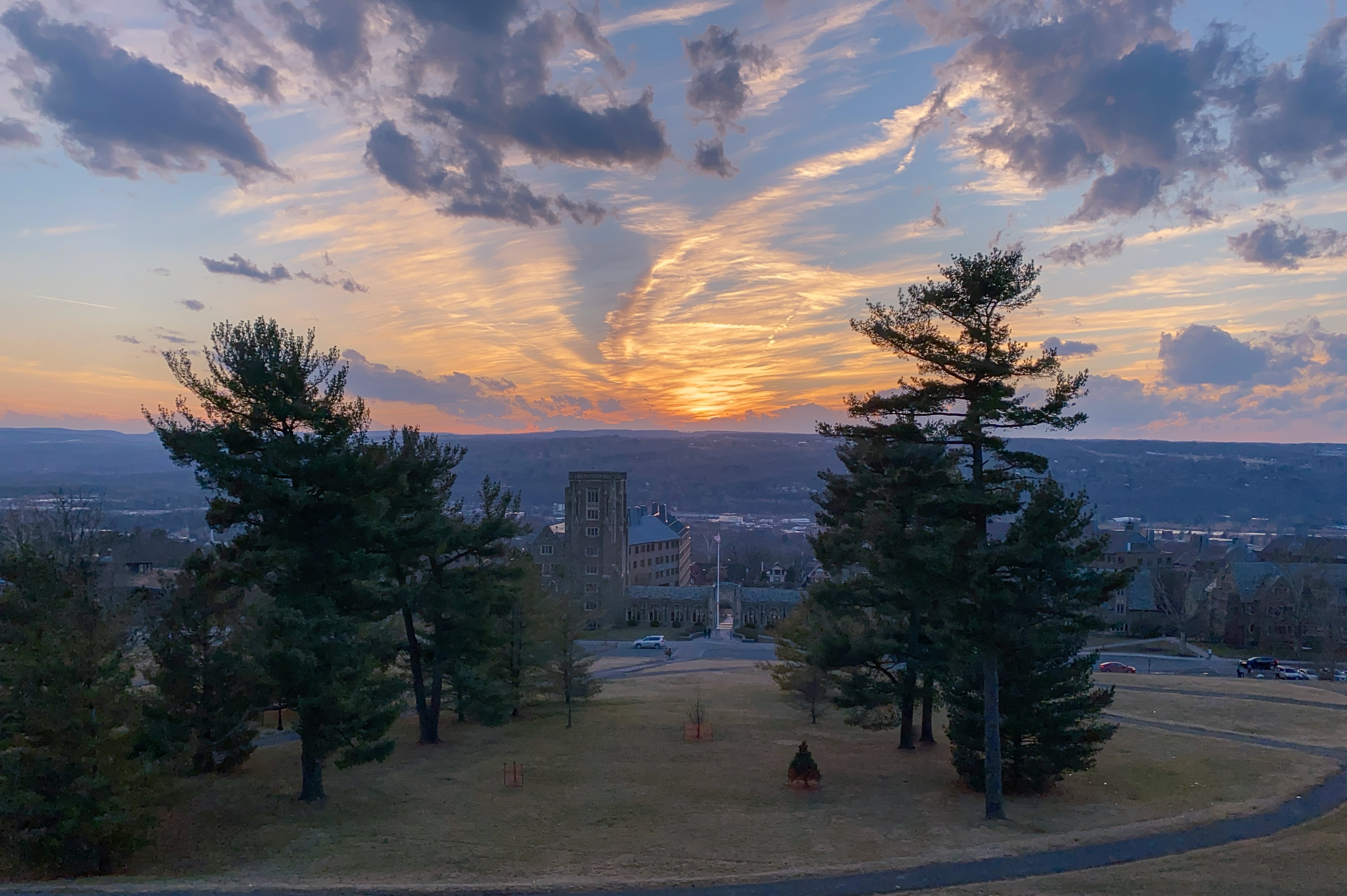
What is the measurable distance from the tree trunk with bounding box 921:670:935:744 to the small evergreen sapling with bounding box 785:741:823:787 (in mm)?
5171

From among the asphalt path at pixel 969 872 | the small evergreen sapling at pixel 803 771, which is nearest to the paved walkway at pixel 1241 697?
the asphalt path at pixel 969 872

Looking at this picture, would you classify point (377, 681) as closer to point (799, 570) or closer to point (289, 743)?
point (289, 743)

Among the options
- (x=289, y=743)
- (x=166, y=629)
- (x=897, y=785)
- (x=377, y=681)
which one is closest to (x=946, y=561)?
(x=897, y=785)

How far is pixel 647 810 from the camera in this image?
21.1m

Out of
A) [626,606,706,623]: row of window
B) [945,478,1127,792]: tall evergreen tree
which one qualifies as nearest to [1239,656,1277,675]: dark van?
[945,478,1127,792]: tall evergreen tree

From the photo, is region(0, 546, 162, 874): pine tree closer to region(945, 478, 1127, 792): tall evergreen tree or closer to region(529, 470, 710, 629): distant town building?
region(945, 478, 1127, 792): tall evergreen tree

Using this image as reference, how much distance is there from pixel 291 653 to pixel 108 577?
2087 inches

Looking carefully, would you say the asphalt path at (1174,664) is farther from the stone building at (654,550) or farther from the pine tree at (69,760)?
the stone building at (654,550)

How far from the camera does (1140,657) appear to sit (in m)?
61.6

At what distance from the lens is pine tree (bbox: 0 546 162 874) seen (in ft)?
49.7

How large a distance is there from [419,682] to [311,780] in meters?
7.62

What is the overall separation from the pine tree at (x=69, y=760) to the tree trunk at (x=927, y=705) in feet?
74.3

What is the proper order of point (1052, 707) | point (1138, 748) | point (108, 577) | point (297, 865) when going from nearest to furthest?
point (297, 865) < point (1052, 707) < point (1138, 748) < point (108, 577)

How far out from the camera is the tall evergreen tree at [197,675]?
20.8 meters
